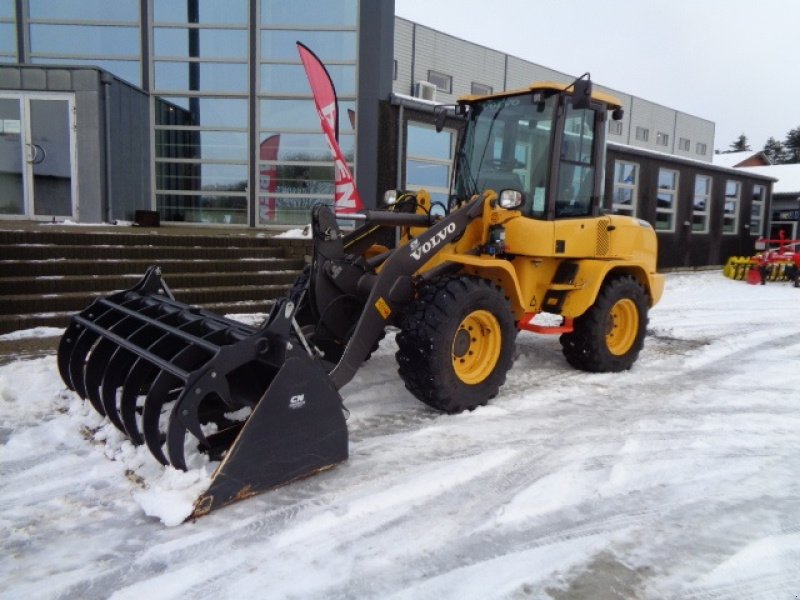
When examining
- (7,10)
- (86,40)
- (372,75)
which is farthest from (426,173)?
(7,10)

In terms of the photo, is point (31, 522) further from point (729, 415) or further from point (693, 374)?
point (693, 374)

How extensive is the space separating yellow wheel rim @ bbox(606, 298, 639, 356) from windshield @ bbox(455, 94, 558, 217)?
145cm

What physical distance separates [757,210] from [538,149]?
18583mm

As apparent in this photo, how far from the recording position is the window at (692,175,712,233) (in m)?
17.5

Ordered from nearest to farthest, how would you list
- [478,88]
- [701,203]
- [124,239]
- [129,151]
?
1. [124,239]
2. [129,151]
3. [701,203]
4. [478,88]

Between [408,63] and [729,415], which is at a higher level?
[408,63]

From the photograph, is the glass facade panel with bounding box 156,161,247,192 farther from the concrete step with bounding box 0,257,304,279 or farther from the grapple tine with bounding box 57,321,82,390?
the grapple tine with bounding box 57,321,82,390

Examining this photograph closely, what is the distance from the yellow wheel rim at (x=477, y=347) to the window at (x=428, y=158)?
305 inches

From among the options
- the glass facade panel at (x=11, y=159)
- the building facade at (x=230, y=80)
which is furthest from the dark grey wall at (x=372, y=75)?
the glass facade panel at (x=11, y=159)

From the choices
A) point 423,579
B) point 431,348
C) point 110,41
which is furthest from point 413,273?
point 110,41

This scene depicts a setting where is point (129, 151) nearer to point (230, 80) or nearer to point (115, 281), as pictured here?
point (230, 80)

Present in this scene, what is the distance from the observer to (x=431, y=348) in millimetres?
3996

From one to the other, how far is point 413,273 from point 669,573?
241cm

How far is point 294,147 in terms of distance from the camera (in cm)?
1227
